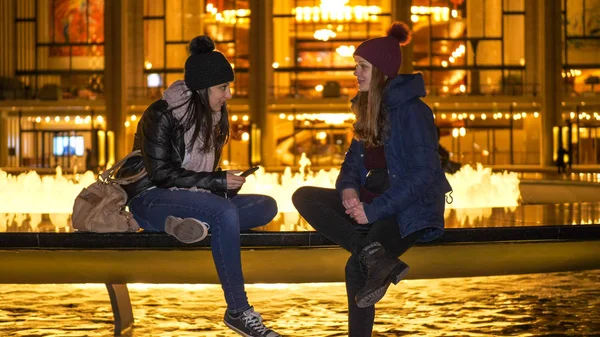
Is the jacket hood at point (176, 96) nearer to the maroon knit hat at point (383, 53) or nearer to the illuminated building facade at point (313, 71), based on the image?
the maroon knit hat at point (383, 53)

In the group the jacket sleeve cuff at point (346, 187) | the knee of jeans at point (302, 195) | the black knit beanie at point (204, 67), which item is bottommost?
the knee of jeans at point (302, 195)

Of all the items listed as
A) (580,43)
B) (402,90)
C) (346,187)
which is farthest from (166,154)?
(580,43)

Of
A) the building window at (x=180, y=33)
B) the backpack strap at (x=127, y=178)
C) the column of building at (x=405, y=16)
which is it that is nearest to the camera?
the backpack strap at (x=127, y=178)

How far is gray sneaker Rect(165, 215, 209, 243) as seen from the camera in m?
5.49

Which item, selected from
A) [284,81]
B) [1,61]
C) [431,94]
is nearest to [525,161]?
[431,94]

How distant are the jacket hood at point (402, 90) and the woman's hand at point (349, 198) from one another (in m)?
0.52

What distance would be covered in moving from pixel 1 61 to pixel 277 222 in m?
55.1

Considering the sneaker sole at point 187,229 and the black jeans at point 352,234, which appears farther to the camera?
the sneaker sole at point 187,229

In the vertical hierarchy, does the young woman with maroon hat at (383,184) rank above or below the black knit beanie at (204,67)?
below

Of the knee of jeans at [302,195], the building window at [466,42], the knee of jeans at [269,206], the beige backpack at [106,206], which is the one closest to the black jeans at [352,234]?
the knee of jeans at [302,195]

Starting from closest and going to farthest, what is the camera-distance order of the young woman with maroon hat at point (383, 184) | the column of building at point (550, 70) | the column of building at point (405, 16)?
the young woman with maroon hat at point (383, 184) → the column of building at point (405, 16) → the column of building at point (550, 70)

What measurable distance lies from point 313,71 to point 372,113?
53.2m

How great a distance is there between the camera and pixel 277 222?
7.09 m

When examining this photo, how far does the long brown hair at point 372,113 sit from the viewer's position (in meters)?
5.51
